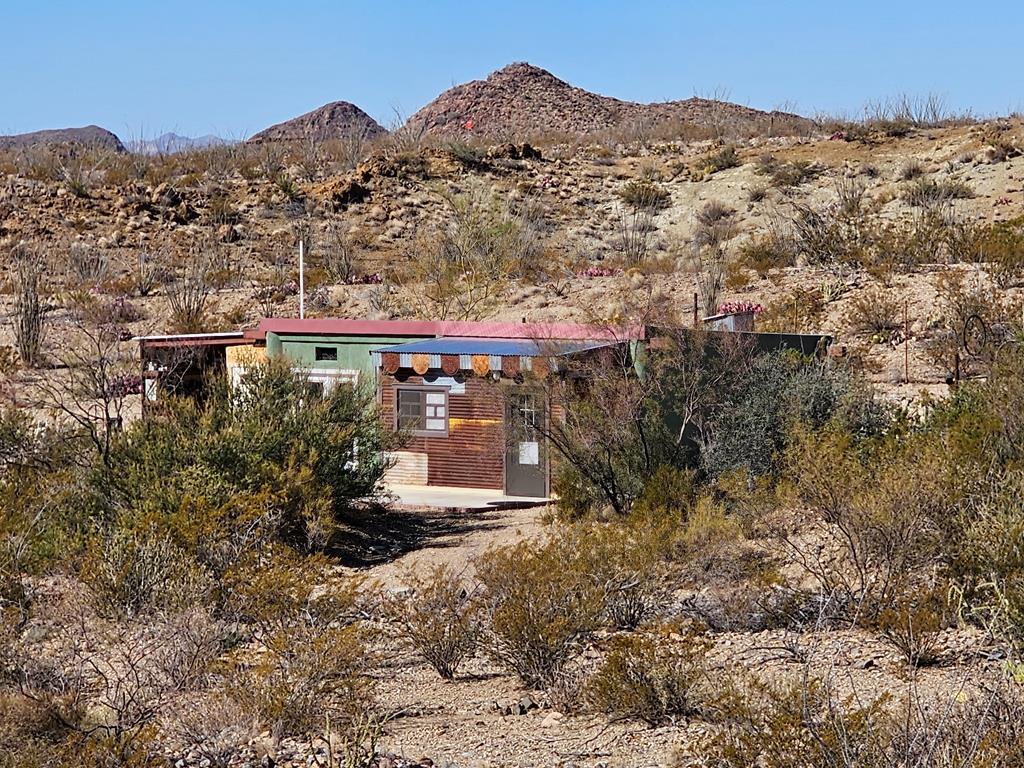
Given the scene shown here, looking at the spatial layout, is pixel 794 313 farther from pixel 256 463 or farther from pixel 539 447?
pixel 256 463

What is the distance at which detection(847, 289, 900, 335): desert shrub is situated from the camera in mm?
27516

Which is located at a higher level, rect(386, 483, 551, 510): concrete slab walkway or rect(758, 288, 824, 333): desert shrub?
rect(758, 288, 824, 333): desert shrub

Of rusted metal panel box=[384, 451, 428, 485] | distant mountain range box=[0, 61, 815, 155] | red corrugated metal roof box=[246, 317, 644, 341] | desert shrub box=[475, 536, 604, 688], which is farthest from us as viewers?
distant mountain range box=[0, 61, 815, 155]

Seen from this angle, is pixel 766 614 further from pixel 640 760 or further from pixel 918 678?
pixel 640 760

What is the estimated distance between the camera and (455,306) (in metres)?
33.5

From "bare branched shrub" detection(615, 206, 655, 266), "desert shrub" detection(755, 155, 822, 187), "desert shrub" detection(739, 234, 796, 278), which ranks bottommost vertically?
"desert shrub" detection(739, 234, 796, 278)

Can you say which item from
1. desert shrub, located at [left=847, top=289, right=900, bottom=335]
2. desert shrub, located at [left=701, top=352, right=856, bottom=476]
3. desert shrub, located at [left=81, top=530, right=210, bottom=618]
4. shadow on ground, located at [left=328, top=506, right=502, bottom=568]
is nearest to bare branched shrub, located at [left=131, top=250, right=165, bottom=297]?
desert shrub, located at [left=847, top=289, right=900, bottom=335]

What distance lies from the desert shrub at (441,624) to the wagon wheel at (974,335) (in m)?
14.5

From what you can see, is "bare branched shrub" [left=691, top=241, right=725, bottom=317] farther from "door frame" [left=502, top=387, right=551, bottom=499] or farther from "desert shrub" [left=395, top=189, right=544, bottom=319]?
"door frame" [left=502, top=387, right=551, bottom=499]

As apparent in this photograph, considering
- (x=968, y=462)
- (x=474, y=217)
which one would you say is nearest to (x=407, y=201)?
(x=474, y=217)

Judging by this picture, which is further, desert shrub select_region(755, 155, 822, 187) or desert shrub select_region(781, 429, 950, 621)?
desert shrub select_region(755, 155, 822, 187)

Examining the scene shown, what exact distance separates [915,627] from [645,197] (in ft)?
127

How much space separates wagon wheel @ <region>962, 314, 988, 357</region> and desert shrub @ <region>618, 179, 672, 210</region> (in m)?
22.2

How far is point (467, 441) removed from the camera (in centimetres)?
2153
